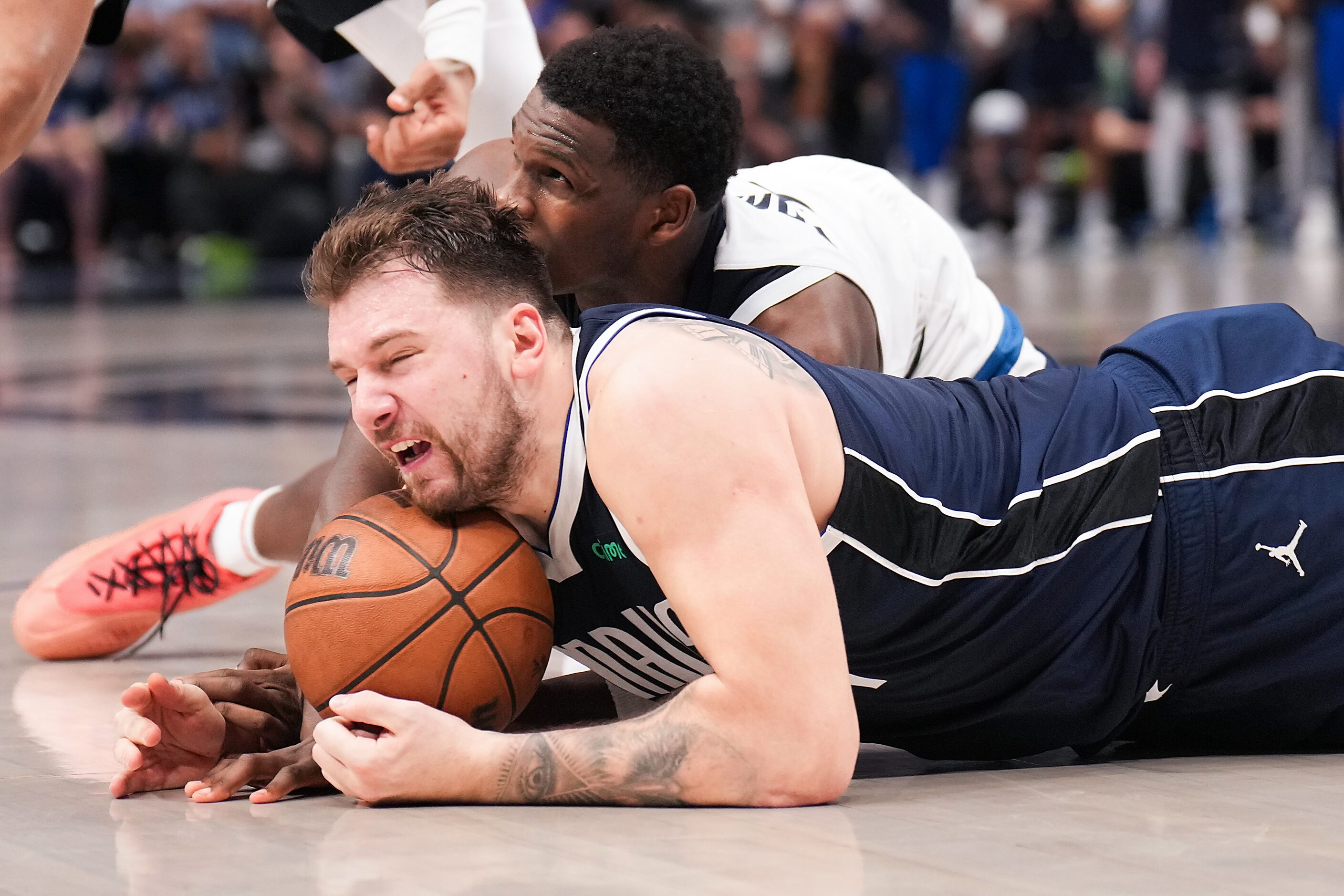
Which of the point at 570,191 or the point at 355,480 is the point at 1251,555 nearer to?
the point at 570,191

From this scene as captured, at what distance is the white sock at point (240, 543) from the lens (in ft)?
13.9

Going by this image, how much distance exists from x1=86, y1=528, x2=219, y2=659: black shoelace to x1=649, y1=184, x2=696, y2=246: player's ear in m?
1.39

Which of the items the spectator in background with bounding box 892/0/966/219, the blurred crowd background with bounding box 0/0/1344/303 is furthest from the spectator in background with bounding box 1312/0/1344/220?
the spectator in background with bounding box 892/0/966/219

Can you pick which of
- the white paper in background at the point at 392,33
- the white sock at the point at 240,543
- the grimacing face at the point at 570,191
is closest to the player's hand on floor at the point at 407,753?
the grimacing face at the point at 570,191

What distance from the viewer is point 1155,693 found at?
2.99 metres

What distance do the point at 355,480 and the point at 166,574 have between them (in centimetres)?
99

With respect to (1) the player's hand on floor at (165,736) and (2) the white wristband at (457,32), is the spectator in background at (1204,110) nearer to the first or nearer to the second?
(2) the white wristband at (457,32)

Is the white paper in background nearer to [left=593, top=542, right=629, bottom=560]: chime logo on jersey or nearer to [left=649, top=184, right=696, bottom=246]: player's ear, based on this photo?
[left=649, top=184, right=696, bottom=246]: player's ear

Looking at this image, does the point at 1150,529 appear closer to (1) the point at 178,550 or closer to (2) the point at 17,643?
(1) the point at 178,550

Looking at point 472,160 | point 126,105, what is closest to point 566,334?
point 472,160

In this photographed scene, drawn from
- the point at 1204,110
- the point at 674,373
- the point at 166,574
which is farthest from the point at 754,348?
the point at 1204,110

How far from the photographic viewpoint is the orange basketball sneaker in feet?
13.5

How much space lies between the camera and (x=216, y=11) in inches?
672

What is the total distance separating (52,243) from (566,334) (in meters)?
15.4
